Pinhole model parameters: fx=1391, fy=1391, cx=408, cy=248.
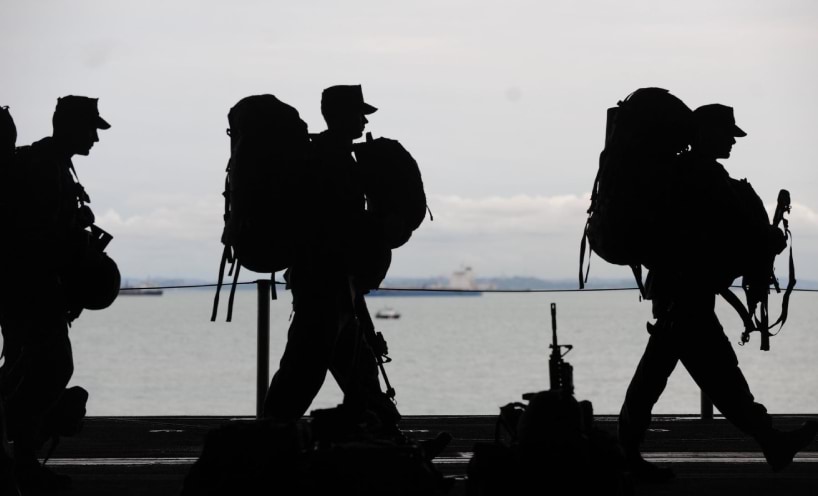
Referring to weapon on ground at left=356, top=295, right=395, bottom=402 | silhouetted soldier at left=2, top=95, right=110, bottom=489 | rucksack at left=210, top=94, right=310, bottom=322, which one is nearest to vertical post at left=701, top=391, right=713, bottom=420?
weapon on ground at left=356, top=295, right=395, bottom=402

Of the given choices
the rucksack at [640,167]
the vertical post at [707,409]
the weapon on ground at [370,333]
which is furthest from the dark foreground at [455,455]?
the rucksack at [640,167]

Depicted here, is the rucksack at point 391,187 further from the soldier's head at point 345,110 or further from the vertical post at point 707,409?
the vertical post at point 707,409

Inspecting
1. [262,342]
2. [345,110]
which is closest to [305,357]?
[345,110]

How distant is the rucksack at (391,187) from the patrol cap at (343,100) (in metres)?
0.20

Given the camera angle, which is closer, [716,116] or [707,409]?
[716,116]

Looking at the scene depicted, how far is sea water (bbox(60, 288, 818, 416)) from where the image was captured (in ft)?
144

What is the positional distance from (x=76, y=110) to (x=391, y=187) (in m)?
1.75

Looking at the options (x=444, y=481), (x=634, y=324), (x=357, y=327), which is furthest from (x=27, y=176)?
(x=634, y=324)

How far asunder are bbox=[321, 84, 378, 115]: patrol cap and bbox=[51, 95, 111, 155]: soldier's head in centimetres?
126

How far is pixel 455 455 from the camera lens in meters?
8.86

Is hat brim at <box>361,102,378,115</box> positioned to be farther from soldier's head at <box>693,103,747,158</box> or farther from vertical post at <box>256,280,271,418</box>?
vertical post at <box>256,280,271,418</box>

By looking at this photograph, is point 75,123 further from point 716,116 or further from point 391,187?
point 716,116

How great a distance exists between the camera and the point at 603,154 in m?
7.79

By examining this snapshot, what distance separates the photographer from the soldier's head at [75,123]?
743 centimetres
